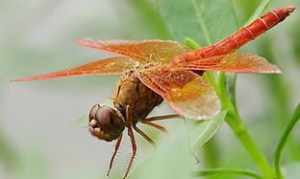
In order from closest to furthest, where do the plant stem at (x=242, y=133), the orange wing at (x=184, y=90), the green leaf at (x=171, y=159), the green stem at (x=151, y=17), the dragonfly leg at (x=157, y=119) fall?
the green leaf at (x=171, y=159) → the orange wing at (x=184, y=90) → the plant stem at (x=242, y=133) → the dragonfly leg at (x=157, y=119) → the green stem at (x=151, y=17)

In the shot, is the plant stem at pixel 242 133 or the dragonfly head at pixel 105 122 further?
the dragonfly head at pixel 105 122

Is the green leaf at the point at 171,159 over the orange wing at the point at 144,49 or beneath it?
beneath

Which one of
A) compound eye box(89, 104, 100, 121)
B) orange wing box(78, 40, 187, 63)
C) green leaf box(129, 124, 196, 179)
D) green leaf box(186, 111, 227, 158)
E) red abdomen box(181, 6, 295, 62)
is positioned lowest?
green leaf box(186, 111, 227, 158)

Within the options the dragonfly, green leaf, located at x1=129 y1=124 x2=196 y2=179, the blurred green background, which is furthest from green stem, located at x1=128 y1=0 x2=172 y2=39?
green leaf, located at x1=129 y1=124 x2=196 y2=179

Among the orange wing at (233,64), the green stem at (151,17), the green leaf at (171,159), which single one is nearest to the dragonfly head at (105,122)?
the orange wing at (233,64)

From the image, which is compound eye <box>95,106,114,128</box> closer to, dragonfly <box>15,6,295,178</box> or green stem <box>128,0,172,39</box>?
dragonfly <box>15,6,295,178</box>

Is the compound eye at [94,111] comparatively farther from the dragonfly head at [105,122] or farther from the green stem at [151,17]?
the green stem at [151,17]
